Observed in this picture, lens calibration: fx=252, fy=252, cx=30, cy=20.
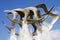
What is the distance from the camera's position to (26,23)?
2492 cm

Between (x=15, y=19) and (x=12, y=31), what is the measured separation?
139cm

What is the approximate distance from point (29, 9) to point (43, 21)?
6.30 feet

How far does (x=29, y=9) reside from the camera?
25.5 m

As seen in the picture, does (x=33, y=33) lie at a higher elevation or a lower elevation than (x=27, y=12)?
lower

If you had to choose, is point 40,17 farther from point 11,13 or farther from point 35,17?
point 11,13

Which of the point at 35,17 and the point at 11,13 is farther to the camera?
the point at 11,13

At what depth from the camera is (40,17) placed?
25.1 metres

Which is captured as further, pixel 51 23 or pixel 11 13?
pixel 11 13

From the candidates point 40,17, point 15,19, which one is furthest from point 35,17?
point 15,19

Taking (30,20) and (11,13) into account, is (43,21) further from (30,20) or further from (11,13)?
(11,13)

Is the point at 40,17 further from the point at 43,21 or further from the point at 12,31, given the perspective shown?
the point at 12,31

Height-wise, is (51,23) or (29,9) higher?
(29,9)

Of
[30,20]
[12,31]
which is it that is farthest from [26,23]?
[12,31]

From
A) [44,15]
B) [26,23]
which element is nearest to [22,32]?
[26,23]
